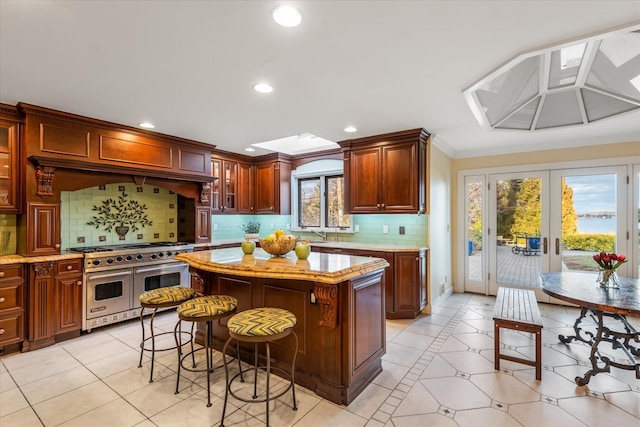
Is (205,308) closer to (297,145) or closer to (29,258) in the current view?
(29,258)

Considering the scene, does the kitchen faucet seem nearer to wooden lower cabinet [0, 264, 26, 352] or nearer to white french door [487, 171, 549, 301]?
white french door [487, 171, 549, 301]

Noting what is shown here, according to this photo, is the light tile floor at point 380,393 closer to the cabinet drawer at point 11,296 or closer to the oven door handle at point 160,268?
the cabinet drawer at point 11,296

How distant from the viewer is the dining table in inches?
97.6

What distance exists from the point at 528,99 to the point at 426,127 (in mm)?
1132

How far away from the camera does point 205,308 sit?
2312 mm

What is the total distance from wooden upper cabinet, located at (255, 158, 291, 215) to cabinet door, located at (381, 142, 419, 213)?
2.10 m

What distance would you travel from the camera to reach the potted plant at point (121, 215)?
4.23 metres

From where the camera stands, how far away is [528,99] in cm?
304

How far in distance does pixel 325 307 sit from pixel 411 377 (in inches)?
42.9

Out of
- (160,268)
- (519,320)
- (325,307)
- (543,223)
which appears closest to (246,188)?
(160,268)

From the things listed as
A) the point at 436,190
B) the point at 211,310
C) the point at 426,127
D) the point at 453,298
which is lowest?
the point at 453,298

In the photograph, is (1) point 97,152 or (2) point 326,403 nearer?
(2) point 326,403

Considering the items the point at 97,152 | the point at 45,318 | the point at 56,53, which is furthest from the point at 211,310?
the point at 97,152

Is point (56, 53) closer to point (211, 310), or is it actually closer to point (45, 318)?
point (211, 310)
